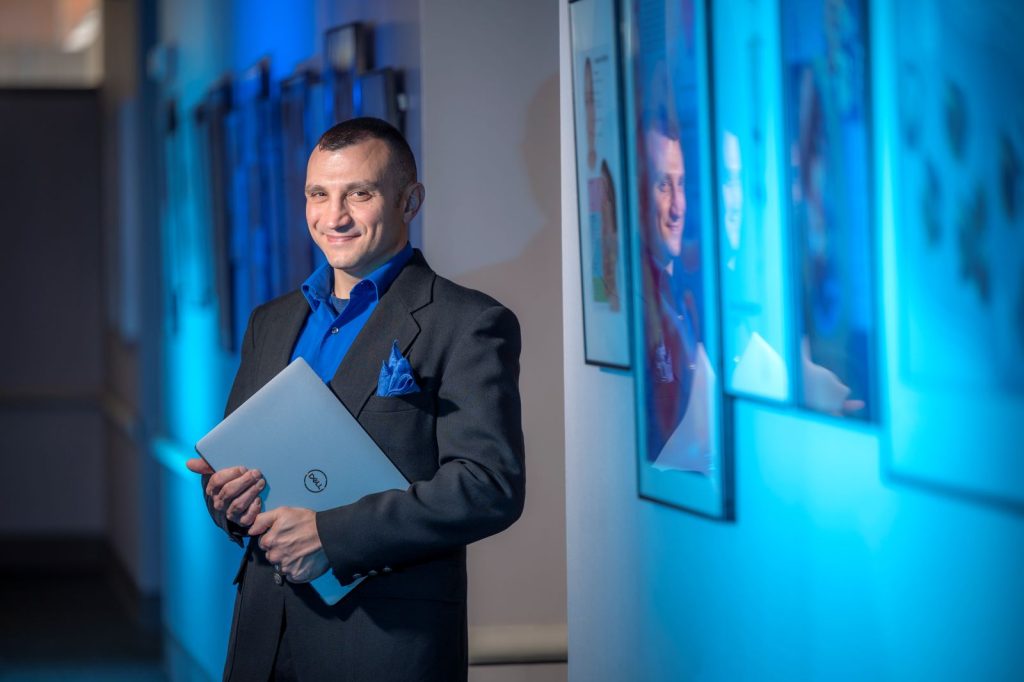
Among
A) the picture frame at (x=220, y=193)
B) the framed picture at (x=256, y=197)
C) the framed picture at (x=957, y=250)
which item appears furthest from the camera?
the picture frame at (x=220, y=193)

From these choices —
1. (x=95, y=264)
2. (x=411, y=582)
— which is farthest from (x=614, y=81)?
(x=95, y=264)

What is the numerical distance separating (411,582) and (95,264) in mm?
7574

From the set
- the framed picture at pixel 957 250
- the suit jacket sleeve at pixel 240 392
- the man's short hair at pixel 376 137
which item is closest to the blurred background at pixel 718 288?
the framed picture at pixel 957 250

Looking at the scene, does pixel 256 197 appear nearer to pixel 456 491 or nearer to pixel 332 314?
pixel 332 314

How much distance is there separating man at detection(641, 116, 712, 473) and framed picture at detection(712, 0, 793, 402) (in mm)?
117

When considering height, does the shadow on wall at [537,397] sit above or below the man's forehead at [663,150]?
below

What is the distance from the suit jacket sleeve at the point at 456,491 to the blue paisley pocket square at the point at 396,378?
58 millimetres

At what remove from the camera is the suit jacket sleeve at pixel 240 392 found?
2.33 metres

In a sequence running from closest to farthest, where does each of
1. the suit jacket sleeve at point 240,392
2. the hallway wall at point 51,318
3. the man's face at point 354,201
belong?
the man's face at point 354,201 < the suit jacket sleeve at point 240,392 < the hallway wall at point 51,318

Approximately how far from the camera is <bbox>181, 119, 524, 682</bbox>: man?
210 centimetres

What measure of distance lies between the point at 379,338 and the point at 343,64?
5.83 ft

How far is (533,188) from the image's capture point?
3484 mm

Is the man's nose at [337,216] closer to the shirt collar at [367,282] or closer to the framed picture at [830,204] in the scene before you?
the shirt collar at [367,282]

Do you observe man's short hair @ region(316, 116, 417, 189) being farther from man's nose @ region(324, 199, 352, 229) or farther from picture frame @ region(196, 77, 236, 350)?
picture frame @ region(196, 77, 236, 350)
